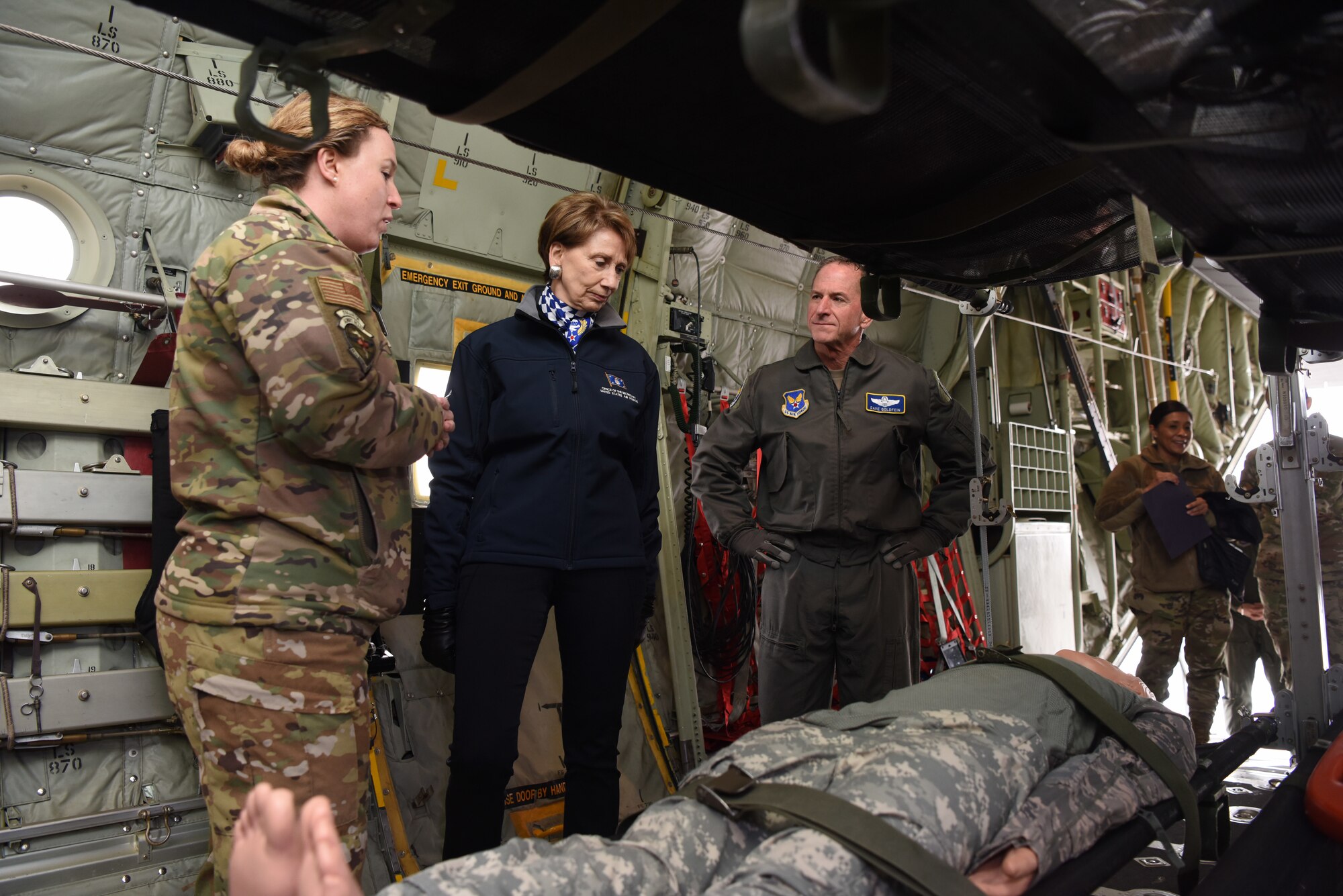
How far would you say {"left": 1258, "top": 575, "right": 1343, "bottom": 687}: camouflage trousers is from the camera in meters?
5.48

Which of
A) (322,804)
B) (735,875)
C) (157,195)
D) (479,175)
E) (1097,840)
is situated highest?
(479,175)

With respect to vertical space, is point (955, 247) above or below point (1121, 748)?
above

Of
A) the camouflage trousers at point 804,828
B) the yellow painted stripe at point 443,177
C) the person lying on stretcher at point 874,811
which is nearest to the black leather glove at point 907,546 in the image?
the person lying on stretcher at point 874,811

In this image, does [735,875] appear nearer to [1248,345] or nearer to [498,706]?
[498,706]

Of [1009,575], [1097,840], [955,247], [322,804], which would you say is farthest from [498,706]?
[1009,575]

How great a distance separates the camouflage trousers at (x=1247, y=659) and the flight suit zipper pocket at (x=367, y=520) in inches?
230

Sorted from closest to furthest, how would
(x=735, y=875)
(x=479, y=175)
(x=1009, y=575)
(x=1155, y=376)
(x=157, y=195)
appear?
1. (x=735, y=875)
2. (x=157, y=195)
3. (x=479, y=175)
4. (x=1009, y=575)
5. (x=1155, y=376)

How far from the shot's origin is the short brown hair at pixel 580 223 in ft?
8.64

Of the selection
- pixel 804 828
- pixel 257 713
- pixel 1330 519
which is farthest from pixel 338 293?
pixel 1330 519

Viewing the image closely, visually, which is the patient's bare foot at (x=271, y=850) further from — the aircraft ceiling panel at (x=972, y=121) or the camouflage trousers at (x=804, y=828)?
the aircraft ceiling panel at (x=972, y=121)

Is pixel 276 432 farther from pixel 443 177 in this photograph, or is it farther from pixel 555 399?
pixel 443 177

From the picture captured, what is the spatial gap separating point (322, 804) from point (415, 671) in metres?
2.14

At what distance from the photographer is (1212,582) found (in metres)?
4.53

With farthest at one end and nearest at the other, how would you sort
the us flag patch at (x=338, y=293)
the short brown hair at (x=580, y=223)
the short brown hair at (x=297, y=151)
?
the short brown hair at (x=580, y=223) → the short brown hair at (x=297, y=151) → the us flag patch at (x=338, y=293)
